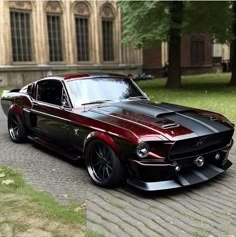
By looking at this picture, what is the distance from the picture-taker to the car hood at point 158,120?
226 inches

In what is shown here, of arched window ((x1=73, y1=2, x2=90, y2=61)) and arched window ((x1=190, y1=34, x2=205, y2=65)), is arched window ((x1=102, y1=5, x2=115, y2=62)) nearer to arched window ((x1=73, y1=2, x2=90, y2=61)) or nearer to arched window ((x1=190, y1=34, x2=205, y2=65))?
arched window ((x1=73, y1=2, x2=90, y2=61))

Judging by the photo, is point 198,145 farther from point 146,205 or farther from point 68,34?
point 68,34

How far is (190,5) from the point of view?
19.5 m

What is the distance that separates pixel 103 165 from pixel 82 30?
26.9 meters

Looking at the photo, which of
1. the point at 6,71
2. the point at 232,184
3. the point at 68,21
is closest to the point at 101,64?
the point at 68,21

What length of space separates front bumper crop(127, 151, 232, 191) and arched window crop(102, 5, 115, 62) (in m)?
28.2

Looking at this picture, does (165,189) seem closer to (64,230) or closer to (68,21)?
(64,230)

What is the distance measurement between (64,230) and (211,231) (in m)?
1.50

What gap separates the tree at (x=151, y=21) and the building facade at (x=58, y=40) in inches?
411

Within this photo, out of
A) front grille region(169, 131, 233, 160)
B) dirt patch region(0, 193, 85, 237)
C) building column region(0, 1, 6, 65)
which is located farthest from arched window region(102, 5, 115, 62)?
dirt patch region(0, 193, 85, 237)

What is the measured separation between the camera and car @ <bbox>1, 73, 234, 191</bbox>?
18.5 ft

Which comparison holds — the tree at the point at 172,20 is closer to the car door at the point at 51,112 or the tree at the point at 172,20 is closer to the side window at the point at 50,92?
the side window at the point at 50,92

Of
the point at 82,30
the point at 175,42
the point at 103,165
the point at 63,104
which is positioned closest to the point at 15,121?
the point at 63,104

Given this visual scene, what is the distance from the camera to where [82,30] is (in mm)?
32156
